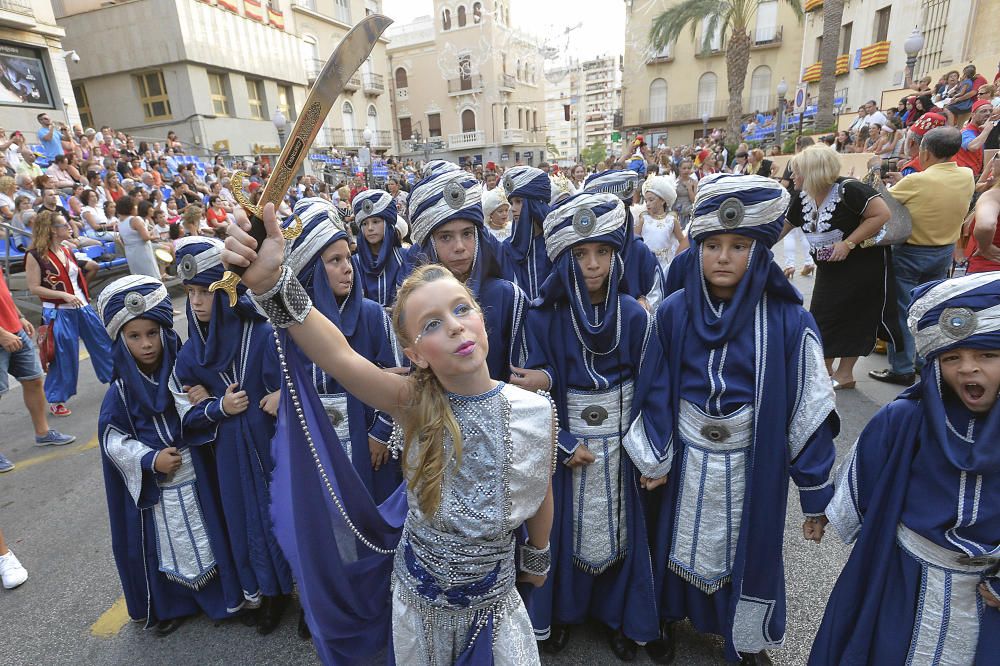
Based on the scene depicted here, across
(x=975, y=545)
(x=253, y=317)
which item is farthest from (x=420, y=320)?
(x=975, y=545)

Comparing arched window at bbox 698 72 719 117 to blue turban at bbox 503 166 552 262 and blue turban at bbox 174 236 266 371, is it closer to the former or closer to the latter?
blue turban at bbox 503 166 552 262

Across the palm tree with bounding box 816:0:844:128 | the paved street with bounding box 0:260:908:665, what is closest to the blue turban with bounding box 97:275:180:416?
the paved street with bounding box 0:260:908:665

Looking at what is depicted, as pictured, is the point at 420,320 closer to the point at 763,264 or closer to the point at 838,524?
the point at 763,264

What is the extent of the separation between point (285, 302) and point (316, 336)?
14 centimetres

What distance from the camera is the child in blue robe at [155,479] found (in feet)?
8.39

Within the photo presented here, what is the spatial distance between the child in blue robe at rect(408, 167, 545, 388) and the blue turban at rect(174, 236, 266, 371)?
0.92 metres

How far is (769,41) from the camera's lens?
37094mm

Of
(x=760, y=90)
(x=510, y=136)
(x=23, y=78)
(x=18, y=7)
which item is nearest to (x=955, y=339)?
(x=18, y=7)

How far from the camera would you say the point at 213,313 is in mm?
2561

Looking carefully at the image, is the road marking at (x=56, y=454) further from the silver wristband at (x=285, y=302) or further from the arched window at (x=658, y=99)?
the arched window at (x=658, y=99)

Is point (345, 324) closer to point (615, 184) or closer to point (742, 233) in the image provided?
point (742, 233)

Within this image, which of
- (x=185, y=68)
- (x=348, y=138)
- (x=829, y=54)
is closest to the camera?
(x=829, y=54)

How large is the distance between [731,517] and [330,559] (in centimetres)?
156

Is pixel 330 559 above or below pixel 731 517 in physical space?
above
